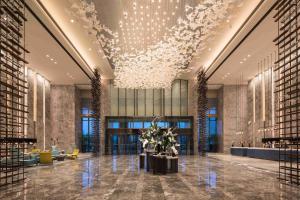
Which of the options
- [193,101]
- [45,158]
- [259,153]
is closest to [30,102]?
[45,158]

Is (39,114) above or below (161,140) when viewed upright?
above

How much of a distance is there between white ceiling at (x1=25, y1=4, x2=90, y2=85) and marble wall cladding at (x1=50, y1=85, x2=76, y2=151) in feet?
5.23

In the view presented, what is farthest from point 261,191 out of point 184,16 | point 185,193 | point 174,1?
point 184,16

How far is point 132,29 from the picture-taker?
675 inches

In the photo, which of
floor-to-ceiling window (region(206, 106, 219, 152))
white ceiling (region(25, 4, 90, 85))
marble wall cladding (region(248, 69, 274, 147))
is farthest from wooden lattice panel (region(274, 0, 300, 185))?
floor-to-ceiling window (region(206, 106, 219, 152))

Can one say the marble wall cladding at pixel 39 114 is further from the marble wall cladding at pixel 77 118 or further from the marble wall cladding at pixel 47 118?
the marble wall cladding at pixel 77 118

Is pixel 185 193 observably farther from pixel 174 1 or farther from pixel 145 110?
pixel 145 110

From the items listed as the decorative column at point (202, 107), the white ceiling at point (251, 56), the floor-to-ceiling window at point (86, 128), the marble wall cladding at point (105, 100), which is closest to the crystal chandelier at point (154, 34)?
the white ceiling at point (251, 56)

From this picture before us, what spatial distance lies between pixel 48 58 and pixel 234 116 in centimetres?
1797

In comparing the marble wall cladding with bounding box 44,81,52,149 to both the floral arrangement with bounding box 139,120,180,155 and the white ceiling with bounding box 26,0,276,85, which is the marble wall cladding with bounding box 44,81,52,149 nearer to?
the white ceiling with bounding box 26,0,276,85

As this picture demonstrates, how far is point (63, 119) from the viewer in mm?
31219

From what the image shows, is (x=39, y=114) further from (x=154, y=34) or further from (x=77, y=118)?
(x=154, y=34)

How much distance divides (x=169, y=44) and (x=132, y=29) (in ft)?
6.74

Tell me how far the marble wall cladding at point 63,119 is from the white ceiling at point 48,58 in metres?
1.59
